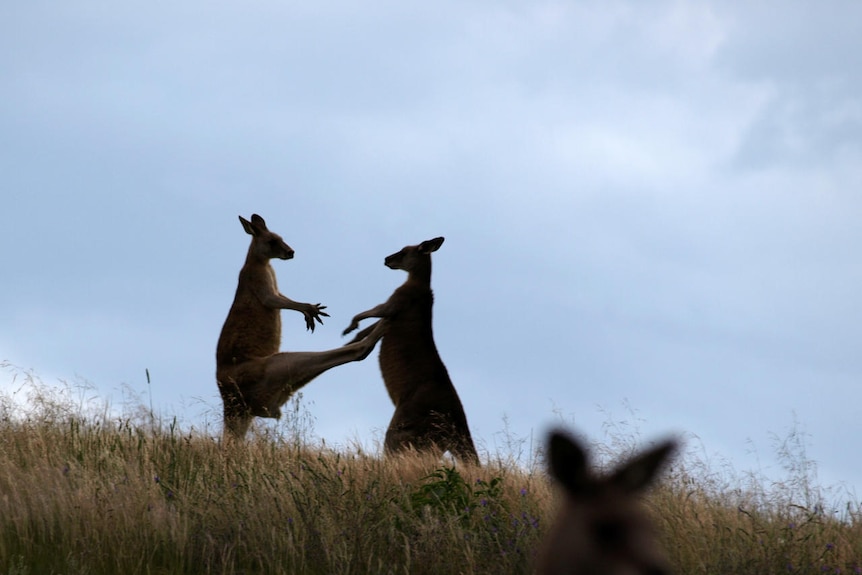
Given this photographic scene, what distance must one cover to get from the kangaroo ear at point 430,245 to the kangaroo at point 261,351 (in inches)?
49.4

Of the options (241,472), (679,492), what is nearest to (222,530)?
(241,472)

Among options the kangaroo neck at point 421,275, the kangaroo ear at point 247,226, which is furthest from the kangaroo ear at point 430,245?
the kangaroo ear at point 247,226

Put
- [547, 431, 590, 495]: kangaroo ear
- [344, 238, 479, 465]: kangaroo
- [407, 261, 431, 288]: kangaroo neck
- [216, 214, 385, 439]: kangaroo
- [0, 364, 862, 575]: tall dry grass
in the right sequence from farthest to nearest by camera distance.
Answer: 1. [407, 261, 431, 288]: kangaroo neck
2. [216, 214, 385, 439]: kangaroo
3. [344, 238, 479, 465]: kangaroo
4. [0, 364, 862, 575]: tall dry grass
5. [547, 431, 590, 495]: kangaroo ear

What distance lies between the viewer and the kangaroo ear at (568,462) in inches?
50.1

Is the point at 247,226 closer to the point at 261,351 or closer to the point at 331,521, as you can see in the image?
the point at 261,351

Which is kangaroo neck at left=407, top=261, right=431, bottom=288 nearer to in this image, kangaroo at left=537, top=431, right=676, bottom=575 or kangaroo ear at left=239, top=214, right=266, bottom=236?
kangaroo ear at left=239, top=214, right=266, bottom=236

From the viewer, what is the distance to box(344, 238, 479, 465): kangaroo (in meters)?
9.92

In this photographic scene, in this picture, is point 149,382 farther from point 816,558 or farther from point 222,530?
point 816,558

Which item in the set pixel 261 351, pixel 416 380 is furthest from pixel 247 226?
pixel 416 380

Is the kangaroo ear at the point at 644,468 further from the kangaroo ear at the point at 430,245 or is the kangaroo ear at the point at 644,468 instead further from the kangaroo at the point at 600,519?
the kangaroo ear at the point at 430,245

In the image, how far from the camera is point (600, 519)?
1.33 m

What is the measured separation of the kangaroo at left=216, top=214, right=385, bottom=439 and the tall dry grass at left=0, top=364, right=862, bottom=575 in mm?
1700

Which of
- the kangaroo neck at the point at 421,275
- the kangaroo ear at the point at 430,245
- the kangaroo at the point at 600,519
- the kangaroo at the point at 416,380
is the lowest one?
the kangaroo at the point at 600,519

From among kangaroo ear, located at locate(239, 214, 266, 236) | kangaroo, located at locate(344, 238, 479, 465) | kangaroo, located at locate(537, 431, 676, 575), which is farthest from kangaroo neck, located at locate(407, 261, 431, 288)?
kangaroo, located at locate(537, 431, 676, 575)
